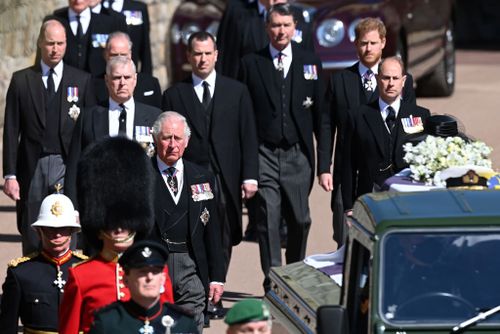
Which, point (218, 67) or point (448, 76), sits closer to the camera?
point (218, 67)

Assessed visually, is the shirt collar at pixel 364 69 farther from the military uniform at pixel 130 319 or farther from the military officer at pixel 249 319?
the military officer at pixel 249 319

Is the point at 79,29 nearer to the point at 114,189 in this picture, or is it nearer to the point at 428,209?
the point at 114,189

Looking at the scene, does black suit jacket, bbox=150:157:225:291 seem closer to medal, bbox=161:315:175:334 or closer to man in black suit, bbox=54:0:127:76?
medal, bbox=161:315:175:334

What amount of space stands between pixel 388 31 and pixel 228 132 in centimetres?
632

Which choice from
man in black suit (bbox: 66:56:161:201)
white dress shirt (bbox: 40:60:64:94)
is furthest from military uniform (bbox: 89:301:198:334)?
white dress shirt (bbox: 40:60:64:94)

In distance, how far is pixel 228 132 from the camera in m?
11.6

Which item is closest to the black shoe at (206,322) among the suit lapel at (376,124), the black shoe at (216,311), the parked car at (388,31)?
the black shoe at (216,311)

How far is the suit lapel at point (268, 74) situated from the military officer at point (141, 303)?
17.6 feet

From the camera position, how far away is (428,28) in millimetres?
19266

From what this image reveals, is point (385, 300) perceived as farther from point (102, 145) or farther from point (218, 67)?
point (218, 67)

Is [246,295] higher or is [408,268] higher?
[408,268]

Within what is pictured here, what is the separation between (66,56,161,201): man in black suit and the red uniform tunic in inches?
137

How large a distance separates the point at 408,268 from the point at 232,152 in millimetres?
4476

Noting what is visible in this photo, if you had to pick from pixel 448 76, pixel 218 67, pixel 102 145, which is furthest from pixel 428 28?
pixel 102 145
